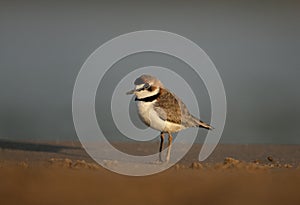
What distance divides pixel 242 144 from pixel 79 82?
3.57 metres

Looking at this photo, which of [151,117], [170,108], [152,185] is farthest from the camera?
[170,108]

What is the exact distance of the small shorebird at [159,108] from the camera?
29.3 feet

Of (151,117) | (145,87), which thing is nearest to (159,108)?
(151,117)

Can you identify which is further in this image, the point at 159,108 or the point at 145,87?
the point at 145,87

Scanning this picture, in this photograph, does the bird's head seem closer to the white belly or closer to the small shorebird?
the small shorebird

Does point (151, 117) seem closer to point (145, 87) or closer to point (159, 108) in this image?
point (159, 108)

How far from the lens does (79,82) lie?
42.5ft

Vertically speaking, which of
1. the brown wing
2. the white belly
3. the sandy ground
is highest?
the brown wing

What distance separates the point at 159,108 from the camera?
8.95 meters

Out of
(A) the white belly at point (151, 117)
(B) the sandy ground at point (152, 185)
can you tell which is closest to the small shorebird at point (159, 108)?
(A) the white belly at point (151, 117)

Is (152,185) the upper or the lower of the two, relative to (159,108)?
lower

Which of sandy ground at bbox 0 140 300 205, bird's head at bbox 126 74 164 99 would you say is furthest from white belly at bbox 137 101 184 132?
sandy ground at bbox 0 140 300 205

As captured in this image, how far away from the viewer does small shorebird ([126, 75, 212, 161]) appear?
892cm

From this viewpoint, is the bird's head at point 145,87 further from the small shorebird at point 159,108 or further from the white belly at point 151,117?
the white belly at point 151,117
